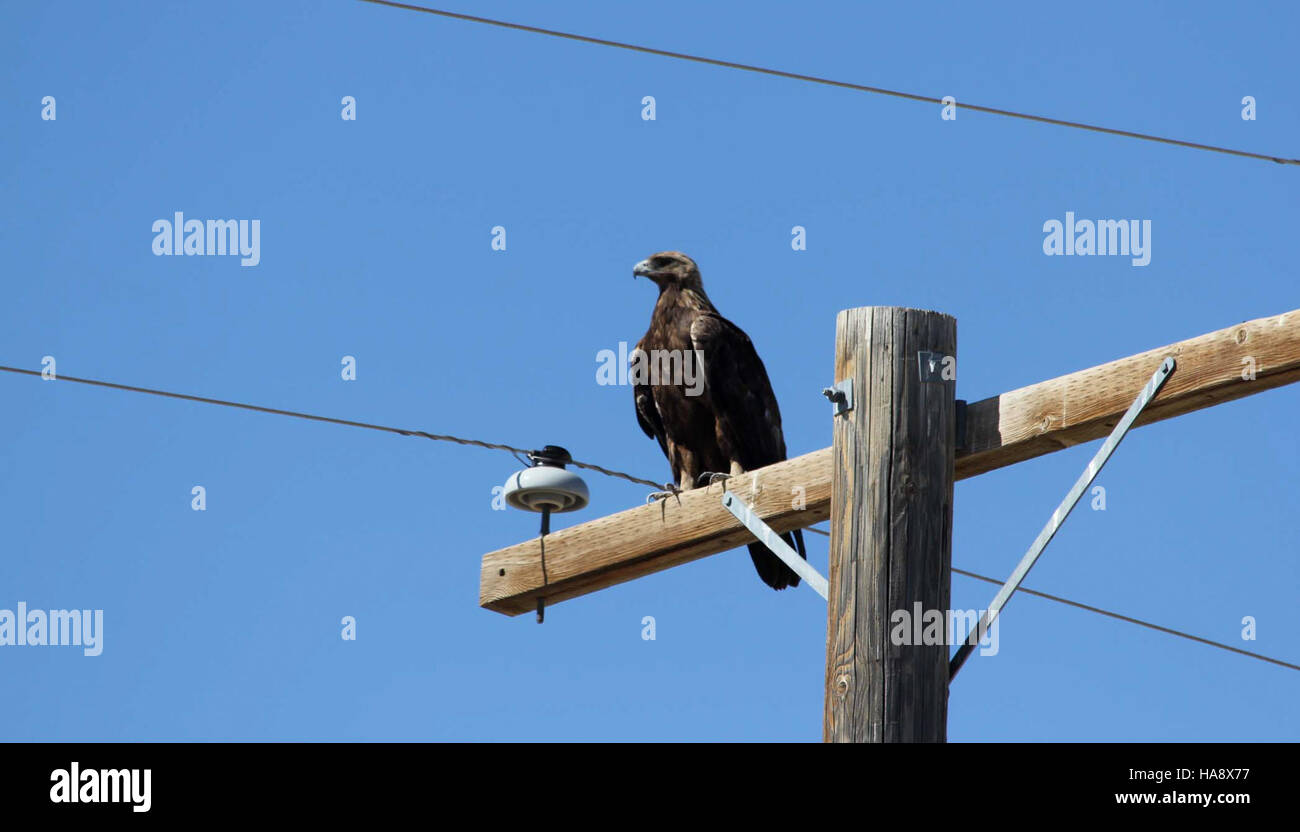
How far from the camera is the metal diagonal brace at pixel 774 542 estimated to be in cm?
461

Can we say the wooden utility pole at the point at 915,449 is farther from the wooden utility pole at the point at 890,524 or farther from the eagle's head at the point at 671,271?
the eagle's head at the point at 671,271

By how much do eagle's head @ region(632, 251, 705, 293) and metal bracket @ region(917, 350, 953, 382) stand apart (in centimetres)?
444

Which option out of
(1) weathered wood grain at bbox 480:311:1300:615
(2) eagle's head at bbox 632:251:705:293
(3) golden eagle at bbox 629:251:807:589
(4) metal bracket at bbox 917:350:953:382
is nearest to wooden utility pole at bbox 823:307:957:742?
(4) metal bracket at bbox 917:350:953:382

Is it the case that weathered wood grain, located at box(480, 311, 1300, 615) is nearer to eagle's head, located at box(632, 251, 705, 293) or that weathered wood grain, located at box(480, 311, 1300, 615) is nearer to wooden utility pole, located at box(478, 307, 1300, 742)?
wooden utility pole, located at box(478, 307, 1300, 742)

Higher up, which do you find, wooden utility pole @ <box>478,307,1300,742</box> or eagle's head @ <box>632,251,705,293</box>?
eagle's head @ <box>632,251,705,293</box>

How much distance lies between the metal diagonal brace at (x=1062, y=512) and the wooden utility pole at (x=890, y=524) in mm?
91

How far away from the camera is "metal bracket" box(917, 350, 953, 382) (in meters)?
4.54

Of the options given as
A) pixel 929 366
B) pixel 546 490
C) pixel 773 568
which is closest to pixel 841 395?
pixel 929 366

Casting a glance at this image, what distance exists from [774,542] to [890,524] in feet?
2.11

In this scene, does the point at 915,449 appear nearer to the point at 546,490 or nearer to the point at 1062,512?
the point at 1062,512

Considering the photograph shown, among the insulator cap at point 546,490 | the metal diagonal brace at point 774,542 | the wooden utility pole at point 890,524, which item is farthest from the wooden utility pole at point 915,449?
the insulator cap at point 546,490

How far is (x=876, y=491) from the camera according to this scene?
175 inches

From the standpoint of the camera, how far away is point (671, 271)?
29.5ft
